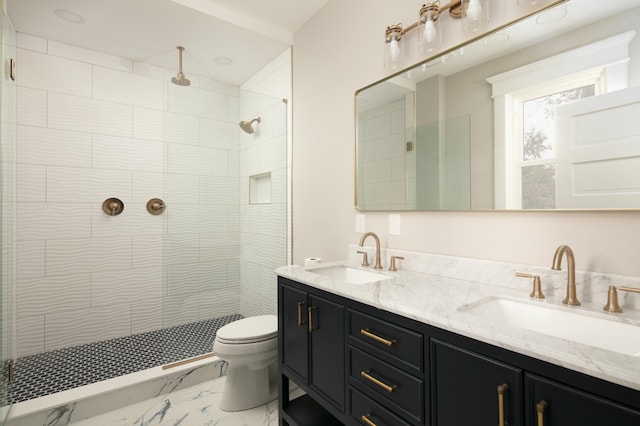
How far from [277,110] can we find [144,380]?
2220mm

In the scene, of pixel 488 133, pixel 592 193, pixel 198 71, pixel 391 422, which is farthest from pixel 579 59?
pixel 198 71

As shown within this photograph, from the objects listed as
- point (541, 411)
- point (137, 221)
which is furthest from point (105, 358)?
point (541, 411)

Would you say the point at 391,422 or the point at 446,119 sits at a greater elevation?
the point at 446,119

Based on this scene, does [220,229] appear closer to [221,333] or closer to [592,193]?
[221,333]

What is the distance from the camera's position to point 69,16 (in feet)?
7.38

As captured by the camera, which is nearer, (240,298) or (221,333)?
(221,333)

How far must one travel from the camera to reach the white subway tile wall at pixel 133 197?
2.44 meters

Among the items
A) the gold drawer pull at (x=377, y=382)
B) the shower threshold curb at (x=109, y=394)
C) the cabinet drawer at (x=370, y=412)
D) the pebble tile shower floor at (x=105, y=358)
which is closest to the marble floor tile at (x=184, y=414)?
the shower threshold curb at (x=109, y=394)

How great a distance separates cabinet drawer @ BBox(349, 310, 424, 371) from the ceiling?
220cm

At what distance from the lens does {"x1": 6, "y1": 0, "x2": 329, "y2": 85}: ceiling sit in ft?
7.13

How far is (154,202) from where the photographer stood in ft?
9.56

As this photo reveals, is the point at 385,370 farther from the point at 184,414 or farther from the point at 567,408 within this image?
the point at 184,414

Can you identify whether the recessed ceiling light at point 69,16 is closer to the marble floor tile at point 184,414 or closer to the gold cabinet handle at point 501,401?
the marble floor tile at point 184,414

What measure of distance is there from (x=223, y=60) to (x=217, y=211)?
1.43 m
